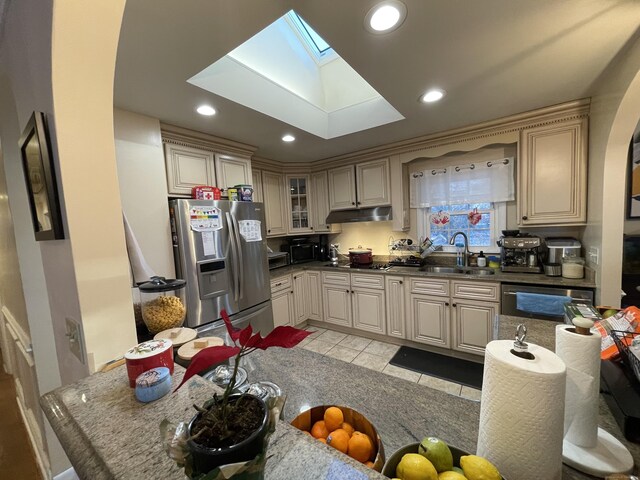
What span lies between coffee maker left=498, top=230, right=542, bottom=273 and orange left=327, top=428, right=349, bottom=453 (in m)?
2.59

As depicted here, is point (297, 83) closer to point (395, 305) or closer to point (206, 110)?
point (206, 110)

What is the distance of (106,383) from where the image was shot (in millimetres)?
749

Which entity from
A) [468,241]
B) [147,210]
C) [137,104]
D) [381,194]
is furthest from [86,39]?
[468,241]

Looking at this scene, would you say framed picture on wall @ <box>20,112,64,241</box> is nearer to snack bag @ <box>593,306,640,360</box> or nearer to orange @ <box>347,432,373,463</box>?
orange @ <box>347,432,373,463</box>

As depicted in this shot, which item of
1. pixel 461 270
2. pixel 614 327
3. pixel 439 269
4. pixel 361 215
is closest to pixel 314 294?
pixel 361 215

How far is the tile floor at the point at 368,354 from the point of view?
7.46 ft

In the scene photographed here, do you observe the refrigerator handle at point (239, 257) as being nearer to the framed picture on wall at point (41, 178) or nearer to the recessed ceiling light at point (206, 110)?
the recessed ceiling light at point (206, 110)

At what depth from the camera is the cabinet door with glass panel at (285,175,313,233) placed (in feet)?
12.3

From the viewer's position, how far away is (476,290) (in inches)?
96.6

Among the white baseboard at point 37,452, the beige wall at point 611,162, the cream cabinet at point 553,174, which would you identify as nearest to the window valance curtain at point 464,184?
the cream cabinet at point 553,174

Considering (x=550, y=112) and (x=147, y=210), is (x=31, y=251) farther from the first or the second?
(x=550, y=112)

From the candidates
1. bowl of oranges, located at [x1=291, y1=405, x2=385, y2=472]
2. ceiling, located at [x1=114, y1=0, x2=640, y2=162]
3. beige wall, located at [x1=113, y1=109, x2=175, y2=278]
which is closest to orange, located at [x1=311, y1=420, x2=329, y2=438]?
bowl of oranges, located at [x1=291, y1=405, x2=385, y2=472]

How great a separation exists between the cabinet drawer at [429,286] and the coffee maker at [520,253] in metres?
0.59

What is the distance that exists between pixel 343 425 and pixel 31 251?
2136 millimetres
